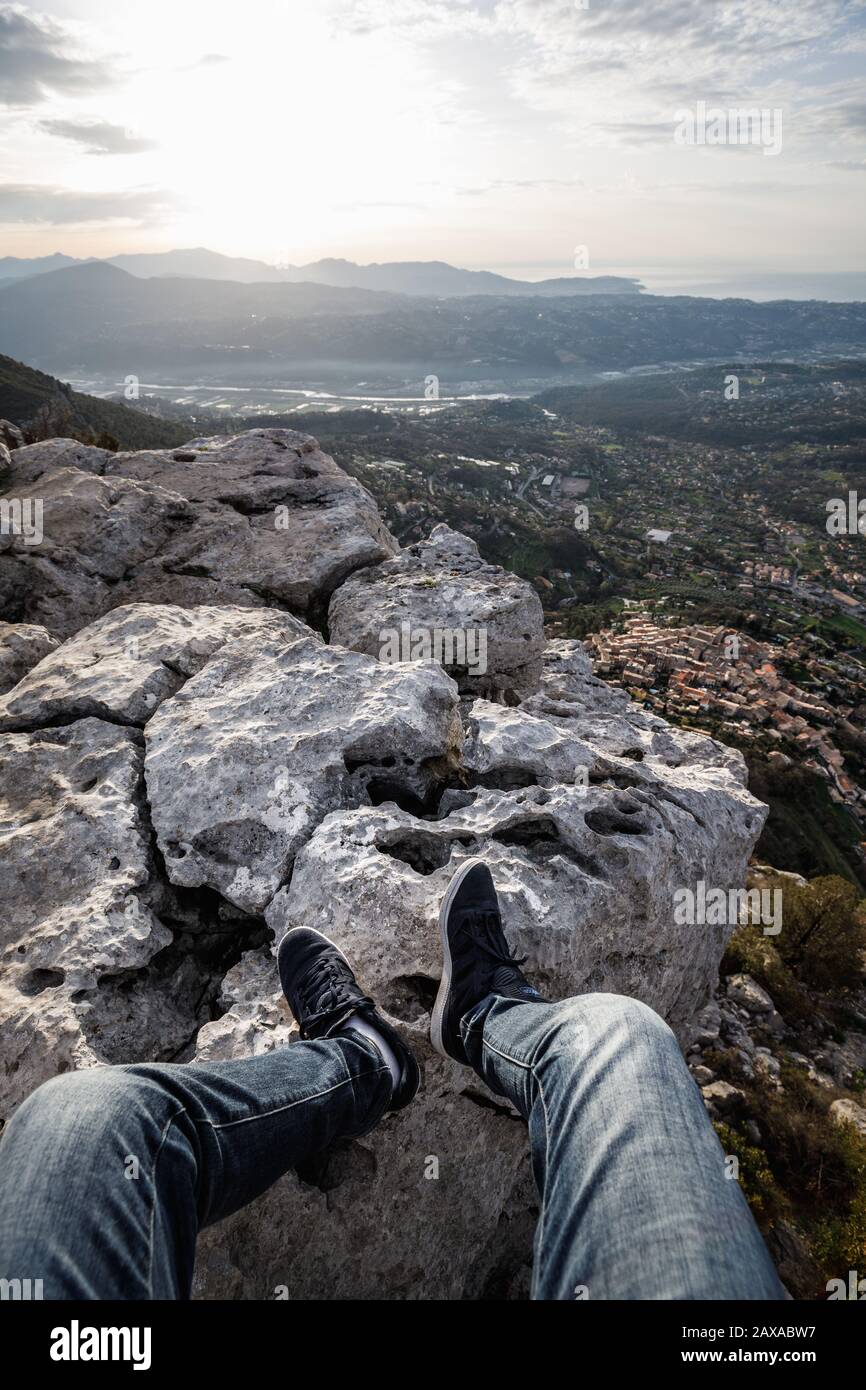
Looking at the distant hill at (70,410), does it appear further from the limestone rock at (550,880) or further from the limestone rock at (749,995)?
the limestone rock at (550,880)

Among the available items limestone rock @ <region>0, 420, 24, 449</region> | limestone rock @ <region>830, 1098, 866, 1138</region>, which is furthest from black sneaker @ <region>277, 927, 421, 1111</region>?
limestone rock @ <region>0, 420, 24, 449</region>

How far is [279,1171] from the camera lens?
3428 mm

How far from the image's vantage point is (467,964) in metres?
4.41

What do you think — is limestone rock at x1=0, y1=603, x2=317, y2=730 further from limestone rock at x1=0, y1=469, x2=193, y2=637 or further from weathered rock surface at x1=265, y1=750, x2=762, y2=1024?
weathered rock surface at x1=265, y1=750, x2=762, y2=1024

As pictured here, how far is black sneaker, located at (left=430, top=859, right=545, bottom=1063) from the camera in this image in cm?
436

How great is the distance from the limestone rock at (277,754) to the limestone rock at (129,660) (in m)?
0.45

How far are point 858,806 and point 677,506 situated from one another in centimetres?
12015

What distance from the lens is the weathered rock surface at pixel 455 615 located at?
974 centimetres

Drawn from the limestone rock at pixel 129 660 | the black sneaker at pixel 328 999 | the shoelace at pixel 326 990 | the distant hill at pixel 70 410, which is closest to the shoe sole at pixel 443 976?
the black sneaker at pixel 328 999

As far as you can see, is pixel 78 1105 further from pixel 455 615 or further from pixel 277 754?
pixel 455 615

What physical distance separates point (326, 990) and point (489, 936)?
1.18 metres

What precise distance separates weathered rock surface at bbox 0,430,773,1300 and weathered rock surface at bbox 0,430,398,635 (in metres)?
1.69
